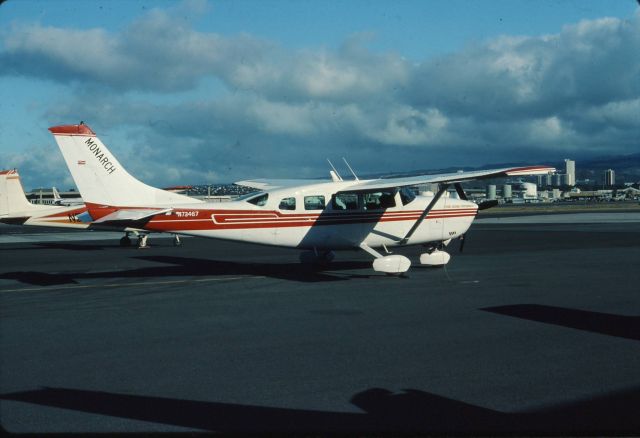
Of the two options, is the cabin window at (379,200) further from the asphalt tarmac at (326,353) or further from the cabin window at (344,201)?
the asphalt tarmac at (326,353)

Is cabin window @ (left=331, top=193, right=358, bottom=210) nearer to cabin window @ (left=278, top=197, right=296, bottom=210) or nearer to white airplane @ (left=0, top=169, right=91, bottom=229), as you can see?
cabin window @ (left=278, top=197, right=296, bottom=210)

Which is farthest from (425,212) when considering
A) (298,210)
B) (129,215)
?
(129,215)

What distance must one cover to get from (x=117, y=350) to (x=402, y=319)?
422 centimetres

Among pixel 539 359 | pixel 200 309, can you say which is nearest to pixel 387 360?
pixel 539 359

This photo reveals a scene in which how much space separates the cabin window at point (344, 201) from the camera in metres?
16.1

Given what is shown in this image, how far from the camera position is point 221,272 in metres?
17.4

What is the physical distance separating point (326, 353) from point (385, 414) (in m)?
2.34

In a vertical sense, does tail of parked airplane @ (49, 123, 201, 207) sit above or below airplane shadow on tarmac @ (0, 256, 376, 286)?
above

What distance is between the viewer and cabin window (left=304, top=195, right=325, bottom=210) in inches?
627

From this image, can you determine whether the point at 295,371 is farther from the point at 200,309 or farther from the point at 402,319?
the point at 200,309

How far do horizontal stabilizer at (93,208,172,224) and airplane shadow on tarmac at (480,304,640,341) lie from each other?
319 inches

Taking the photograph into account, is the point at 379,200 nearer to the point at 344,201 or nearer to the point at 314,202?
the point at 344,201

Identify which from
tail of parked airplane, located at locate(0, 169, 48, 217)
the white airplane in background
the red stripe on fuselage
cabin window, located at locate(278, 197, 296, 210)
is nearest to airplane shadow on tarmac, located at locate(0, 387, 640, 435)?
the red stripe on fuselage

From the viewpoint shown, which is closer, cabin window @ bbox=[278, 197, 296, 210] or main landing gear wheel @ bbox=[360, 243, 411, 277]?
main landing gear wheel @ bbox=[360, 243, 411, 277]
